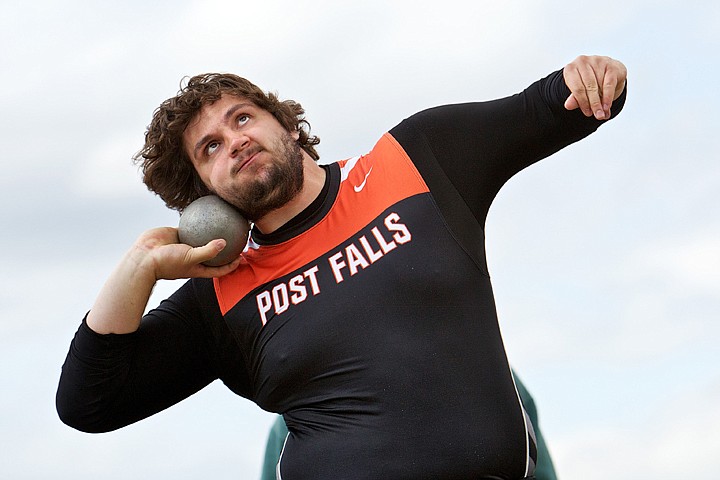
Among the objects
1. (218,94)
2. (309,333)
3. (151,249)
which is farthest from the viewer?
(218,94)

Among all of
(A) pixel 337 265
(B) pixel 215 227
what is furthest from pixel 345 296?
(B) pixel 215 227

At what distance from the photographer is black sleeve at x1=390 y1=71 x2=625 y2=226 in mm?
5621

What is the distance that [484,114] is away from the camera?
19.0 ft

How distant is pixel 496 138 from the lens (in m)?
5.70

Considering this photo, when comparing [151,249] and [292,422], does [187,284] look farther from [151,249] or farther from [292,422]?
[292,422]

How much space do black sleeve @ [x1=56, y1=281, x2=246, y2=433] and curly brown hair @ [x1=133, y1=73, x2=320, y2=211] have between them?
707 mm

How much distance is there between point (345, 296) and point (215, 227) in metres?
0.89

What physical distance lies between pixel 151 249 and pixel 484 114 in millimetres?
2001

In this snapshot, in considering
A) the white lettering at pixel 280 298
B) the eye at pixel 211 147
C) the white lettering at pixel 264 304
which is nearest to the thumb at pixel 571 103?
the white lettering at pixel 280 298

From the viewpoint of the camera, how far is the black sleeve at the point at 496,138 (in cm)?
562

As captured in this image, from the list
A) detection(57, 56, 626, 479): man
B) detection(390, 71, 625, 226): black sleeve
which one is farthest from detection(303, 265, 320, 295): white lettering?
detection(390, 71, 625, 226): black sleeve

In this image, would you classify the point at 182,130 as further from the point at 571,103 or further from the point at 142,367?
the point at 571,103

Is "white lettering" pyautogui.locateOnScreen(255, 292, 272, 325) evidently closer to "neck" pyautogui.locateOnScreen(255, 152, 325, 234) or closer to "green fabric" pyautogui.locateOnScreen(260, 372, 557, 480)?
"neck" pyautogui.locateOnScreen(255, 152, 325, 234)

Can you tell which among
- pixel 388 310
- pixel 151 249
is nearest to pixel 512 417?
pixel 388 310
